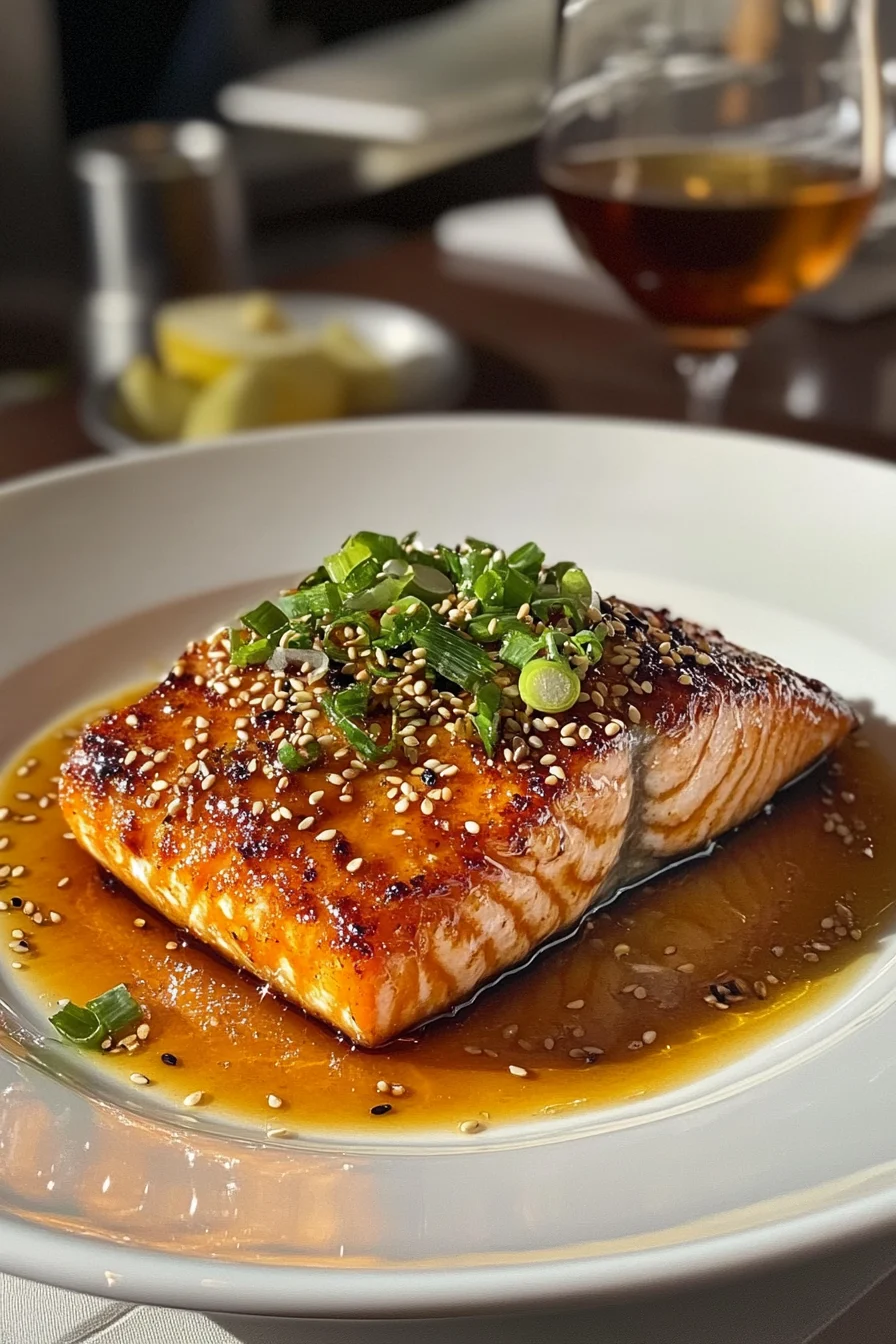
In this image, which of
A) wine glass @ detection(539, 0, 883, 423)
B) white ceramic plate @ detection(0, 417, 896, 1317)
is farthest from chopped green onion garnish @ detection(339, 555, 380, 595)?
wine glass @ detection(539, 0, 883, 423)

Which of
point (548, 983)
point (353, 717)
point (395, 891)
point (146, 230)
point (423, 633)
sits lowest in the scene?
point (548, 983)

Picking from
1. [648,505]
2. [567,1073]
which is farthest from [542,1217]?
[648,505]

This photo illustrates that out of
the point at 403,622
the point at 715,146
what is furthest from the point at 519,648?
the point at 715,146

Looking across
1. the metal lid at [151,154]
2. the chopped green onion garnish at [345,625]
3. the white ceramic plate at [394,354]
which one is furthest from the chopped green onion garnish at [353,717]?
the metal lid at [151,154]

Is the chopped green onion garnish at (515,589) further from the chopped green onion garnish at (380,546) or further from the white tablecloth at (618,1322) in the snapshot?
the white tablecloth at (618,1322)

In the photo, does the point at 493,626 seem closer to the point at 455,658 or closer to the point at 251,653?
the point at 455,658

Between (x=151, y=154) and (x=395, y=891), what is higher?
(x=151, y=154)

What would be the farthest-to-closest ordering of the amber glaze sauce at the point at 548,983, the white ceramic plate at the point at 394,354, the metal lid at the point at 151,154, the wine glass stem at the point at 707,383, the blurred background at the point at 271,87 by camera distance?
1. the blurred background at the point at 271,87
2. the metal lid at the point at 151,154
3. the white ceramic plate at the point at 394,354
4. the wine glass stem at the point at 707,383
5. the amber glaze sauce at the point at 548,983

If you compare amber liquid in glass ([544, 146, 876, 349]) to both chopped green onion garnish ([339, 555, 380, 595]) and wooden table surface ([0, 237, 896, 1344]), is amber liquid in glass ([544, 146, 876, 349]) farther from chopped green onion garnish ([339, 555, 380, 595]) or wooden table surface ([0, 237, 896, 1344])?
chopped green onion garnish ([339, 555, 380, 595])
